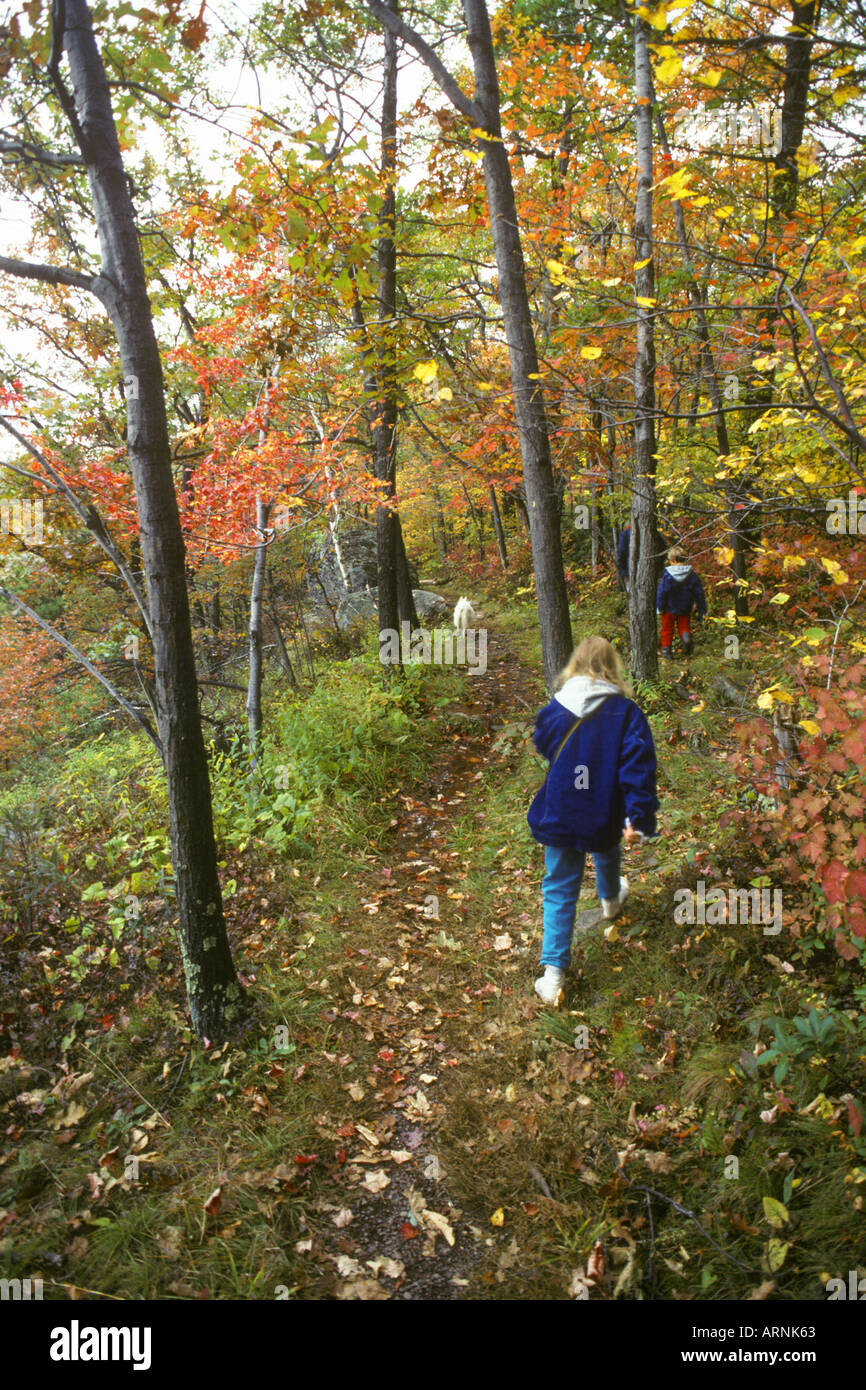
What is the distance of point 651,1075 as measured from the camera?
11.4ft

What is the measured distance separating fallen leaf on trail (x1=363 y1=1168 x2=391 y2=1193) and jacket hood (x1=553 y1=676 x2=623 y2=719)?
2598 mm

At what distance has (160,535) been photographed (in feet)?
12.2

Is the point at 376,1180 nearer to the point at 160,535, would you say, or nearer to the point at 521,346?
the point at 160,535

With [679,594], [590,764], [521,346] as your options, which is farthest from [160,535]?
[679,594]

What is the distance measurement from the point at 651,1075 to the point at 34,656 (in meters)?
16.0

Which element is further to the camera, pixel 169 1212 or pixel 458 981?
pixel 458 981

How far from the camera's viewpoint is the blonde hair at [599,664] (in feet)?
13.3

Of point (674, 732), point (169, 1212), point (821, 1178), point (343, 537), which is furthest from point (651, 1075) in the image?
point (343, 537)

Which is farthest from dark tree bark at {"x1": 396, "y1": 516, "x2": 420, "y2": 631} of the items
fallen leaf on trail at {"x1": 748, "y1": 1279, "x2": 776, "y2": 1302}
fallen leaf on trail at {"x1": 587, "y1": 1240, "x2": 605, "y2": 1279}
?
fallen leaf on trail at {"x1": 748, "y1": 1279, "x2": 776, "y2": 1302}

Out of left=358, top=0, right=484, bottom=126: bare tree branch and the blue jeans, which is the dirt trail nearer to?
the blue jeans

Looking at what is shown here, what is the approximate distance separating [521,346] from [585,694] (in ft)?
9.11

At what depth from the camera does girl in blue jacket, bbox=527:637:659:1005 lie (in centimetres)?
383

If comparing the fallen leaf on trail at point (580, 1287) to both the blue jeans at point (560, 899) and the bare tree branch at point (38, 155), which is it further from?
the bare tree branch at point (38, 155)
